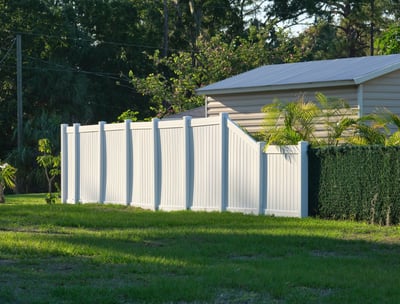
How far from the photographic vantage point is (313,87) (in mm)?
22750

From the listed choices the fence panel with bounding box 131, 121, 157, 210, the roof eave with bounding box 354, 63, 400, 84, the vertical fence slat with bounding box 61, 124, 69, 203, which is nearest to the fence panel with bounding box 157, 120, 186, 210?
the fence panel with bounding box 131, 121, 157, 210

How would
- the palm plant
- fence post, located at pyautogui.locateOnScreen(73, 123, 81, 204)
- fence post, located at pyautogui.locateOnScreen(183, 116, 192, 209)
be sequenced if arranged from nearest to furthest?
the palm plant, fence post, located at pyautogui.locateOnScreen(183, 116, 192, 209), fence post, located at pyautogui.locateOnScreen(73, 123, 81, 204)

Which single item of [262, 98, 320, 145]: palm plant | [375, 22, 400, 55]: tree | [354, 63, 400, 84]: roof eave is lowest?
[262, 98, 320, 145]: palm plant

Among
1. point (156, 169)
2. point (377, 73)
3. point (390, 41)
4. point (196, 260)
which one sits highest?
point (390, 41)

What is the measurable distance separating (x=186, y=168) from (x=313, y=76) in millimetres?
4407

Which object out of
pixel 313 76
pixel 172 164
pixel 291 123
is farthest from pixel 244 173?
pixel 313 76

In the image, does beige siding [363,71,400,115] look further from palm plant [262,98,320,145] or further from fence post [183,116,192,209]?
fence post [183,116,192,209]

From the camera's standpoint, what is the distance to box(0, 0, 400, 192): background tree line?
154 feet

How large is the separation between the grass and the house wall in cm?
478

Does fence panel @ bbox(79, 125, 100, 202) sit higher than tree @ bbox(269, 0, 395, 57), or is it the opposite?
tree @ bbox(269, 0, 395, 57)

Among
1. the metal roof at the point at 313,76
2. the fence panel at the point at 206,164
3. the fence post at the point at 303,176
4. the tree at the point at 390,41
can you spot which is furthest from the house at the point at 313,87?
the tree at the point at 390,41

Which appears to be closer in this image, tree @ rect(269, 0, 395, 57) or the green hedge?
the green hedge

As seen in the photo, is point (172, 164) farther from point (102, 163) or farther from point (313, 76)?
point (313, 76)

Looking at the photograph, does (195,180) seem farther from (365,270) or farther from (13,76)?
(13,76)
